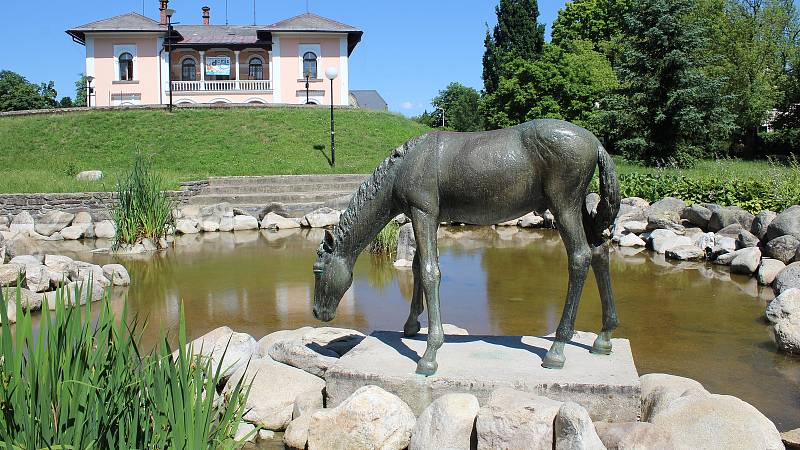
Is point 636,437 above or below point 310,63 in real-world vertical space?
below

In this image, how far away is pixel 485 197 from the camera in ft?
17.3

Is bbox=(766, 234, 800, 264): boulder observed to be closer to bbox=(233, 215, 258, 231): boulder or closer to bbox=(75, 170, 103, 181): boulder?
bbox=(233, 215, 258, 231): boulder

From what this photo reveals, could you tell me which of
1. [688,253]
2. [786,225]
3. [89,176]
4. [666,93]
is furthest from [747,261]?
[89,176]

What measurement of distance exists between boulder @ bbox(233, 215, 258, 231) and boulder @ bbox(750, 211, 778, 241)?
1193 centimetres

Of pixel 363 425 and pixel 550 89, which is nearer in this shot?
pixel 363 425

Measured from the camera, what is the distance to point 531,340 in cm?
595

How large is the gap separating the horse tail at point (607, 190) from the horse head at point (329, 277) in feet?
6.49

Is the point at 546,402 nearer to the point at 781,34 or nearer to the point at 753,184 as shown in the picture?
the point at 753,184

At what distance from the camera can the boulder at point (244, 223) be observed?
61.9ft

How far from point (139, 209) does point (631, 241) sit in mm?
9978

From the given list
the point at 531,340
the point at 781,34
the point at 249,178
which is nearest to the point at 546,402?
the point at 531,340

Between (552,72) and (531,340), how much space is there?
32468mm

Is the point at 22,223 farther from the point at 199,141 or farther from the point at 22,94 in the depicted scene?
the point at 22,94

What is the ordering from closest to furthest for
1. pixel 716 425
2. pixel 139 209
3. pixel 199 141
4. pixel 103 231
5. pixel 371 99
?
1. pixel 716 425
2. pixel 139 209
3. pixel 103 231
4. pixel 199 141
5. pixel 371 99
